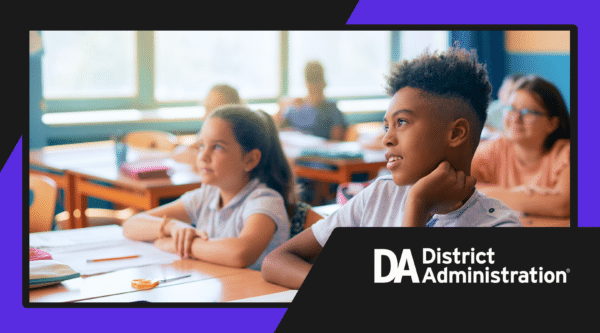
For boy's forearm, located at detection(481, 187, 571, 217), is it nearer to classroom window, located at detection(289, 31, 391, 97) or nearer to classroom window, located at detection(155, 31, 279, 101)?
classroom window, located at detection(155, 31, 279, 101)

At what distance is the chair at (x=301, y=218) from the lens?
5.88ft

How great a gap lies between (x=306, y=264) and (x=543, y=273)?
17.5 inches

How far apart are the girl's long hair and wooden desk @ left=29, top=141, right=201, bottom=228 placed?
3.28 ft

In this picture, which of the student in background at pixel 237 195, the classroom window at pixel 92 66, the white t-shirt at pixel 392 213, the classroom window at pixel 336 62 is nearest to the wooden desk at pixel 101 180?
the student in background at pixel 237 195

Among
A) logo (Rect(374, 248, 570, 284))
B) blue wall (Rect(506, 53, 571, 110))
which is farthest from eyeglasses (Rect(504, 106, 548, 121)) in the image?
logo (Rect(374, 248, 570, 284))

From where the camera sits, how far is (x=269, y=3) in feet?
4.33

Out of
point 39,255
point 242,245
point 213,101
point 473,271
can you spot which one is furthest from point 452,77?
point 213,101

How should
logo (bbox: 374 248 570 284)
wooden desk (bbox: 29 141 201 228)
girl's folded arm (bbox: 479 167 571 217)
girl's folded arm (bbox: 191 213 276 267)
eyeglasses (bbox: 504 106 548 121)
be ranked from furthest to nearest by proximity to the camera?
wooden desk (bbox: 29 141 201 228), eyeglasses (bbox: 504 106 548 121), girl's folded arm (bbox: 479 167 571 217), girl's folded arm (bbox: 191 213 276 267), logo (bbox: 374 248 570 284)

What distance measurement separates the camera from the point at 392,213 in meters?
1.30

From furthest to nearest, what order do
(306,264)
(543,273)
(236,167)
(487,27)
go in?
(236,167)
(306,264)
(487,27)
(543,273)

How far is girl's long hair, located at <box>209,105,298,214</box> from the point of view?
183 cm

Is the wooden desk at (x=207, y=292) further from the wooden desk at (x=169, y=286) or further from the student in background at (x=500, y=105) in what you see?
the student in background at (x=500, y=105)
